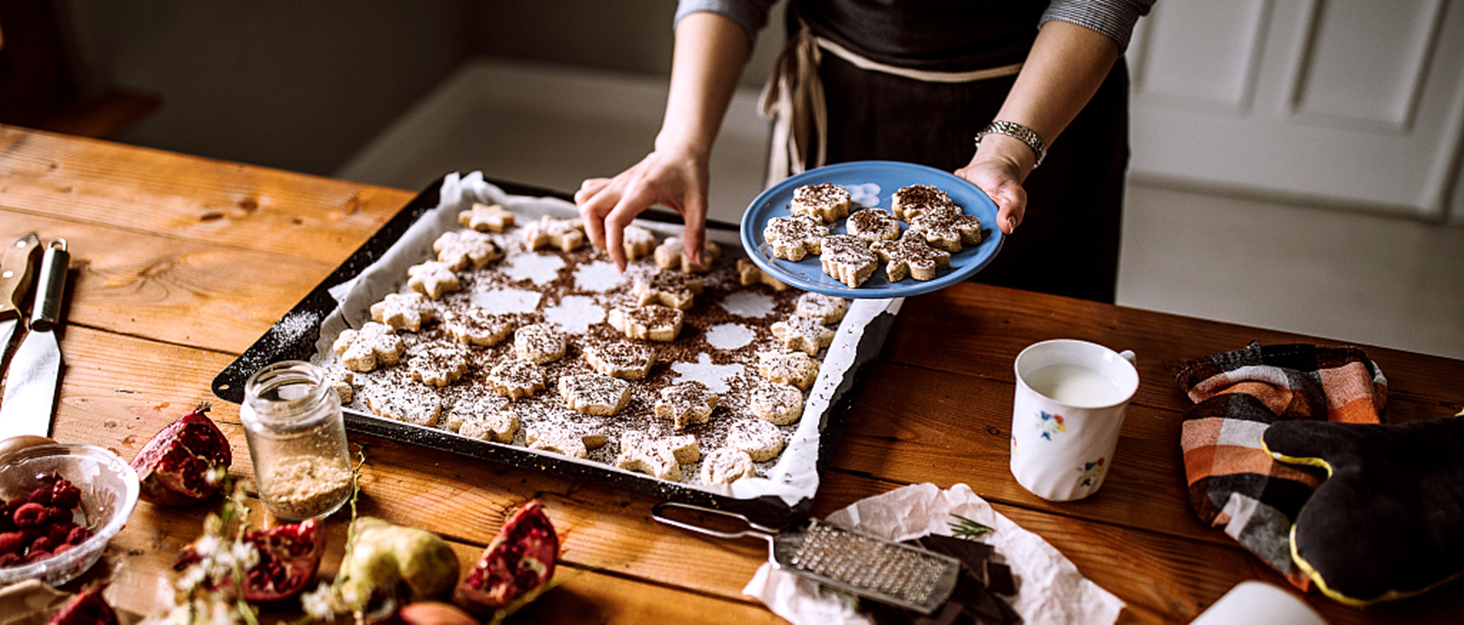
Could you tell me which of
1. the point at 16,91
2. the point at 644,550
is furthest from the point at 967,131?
the point at 16,91

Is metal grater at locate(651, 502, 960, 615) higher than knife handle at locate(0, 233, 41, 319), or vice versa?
knife handle at locate(0, 233, 41, 319)

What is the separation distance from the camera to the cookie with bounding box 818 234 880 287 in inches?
57.2

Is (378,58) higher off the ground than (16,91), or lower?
lower

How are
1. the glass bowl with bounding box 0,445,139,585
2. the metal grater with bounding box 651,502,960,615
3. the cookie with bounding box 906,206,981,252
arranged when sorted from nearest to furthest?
the metal grater with bounding box 651,502,960,615 < the glass bowl with bounding box 0,445,139,585 < the cookie with bounding box 906,206,981,252

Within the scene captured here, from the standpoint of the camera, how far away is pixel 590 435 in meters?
1.34

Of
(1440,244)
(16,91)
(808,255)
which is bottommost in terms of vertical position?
(1440,244)

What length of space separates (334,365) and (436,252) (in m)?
0.37

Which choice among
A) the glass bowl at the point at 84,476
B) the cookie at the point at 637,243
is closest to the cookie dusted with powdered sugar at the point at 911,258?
the cookie at the point at 637,243

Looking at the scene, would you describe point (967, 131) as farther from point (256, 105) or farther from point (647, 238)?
point (256, 105)

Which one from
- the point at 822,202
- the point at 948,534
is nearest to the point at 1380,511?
the point at 948,534

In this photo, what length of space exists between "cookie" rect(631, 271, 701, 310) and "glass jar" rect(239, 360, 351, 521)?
1.95 feet

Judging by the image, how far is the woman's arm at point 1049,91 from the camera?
1600 mm

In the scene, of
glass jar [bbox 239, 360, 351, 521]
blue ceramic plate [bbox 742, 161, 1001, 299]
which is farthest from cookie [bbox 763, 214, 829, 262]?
glass jar [bbox 239, 360, 351, 521]

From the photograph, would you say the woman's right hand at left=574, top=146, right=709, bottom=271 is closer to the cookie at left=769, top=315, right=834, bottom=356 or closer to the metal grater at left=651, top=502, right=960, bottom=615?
the cookie at left=769, top=315, right=834, bottom=356
